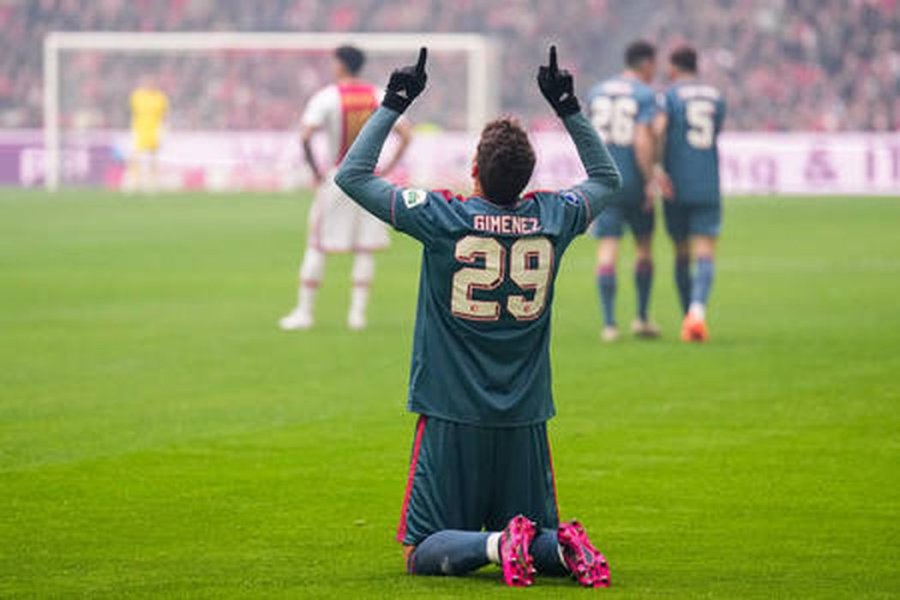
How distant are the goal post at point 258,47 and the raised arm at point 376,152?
116 feet

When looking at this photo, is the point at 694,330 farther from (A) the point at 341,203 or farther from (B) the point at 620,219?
(A) the point at 341,203

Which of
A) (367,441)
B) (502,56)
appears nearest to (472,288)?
(367,441)

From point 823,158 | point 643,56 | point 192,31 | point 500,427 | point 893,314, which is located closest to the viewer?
point 500,427

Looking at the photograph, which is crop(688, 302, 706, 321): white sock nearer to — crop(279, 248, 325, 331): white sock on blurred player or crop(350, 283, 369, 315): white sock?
crop(350, 283, 369, 315): white sock

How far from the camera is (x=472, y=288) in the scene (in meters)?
7.14

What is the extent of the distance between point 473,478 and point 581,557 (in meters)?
0.51

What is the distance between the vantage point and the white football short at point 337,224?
55.7 ft

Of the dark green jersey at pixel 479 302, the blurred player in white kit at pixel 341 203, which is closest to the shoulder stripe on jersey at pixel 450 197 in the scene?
the dark green jersey at pixel 479 302

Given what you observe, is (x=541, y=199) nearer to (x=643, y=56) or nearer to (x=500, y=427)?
(x=500, y=427)

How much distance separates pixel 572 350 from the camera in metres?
15.2

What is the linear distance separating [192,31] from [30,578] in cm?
4484

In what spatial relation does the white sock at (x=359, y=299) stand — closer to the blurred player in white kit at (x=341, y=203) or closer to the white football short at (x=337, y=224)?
the blurred player in white kit at (x=341, y=203)

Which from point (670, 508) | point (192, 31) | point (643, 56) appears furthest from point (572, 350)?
point (192, 31)

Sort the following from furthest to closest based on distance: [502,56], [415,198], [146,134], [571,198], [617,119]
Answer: [502,56]
[146,134]
[617,119]
[571,198]
[415,198]
